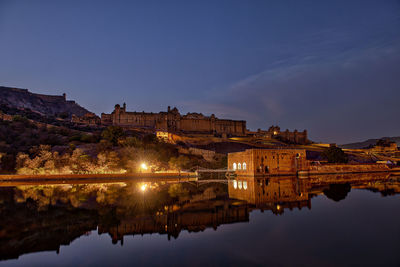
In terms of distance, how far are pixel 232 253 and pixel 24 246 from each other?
16.5 feet

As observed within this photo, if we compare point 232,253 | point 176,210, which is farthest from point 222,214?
point 232,253

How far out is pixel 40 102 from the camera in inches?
5276

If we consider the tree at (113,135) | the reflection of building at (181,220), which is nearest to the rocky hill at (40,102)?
the tree at (113,135)

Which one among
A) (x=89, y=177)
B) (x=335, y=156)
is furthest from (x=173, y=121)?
(x=89, y=177)

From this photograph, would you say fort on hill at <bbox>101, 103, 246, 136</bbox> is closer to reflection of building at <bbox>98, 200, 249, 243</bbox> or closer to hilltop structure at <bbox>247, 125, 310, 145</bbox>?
hilltop structure at <bbox>247, 125, 310, 145</bbox>

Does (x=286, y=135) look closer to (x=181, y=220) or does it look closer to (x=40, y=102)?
(x=181, y=220)

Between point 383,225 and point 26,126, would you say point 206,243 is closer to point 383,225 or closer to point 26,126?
point 383,225

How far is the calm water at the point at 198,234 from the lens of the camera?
6.12 metres

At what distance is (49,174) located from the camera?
31.9m

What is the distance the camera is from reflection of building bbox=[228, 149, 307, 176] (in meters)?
35.9

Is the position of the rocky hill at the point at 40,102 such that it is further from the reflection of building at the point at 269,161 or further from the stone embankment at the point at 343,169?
the stone embankment at the point at 343,169

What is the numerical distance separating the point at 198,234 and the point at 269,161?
99.3 feet

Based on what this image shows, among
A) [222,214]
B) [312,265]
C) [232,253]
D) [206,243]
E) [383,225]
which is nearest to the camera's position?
[312,265]

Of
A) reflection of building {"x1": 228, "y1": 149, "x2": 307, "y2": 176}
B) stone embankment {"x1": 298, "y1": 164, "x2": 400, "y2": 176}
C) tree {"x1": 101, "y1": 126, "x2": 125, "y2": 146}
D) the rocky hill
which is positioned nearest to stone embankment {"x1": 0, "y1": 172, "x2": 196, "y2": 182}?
reflection of building {"x1": 228, "y1": 149, "x2": 307, "y2": 176}
